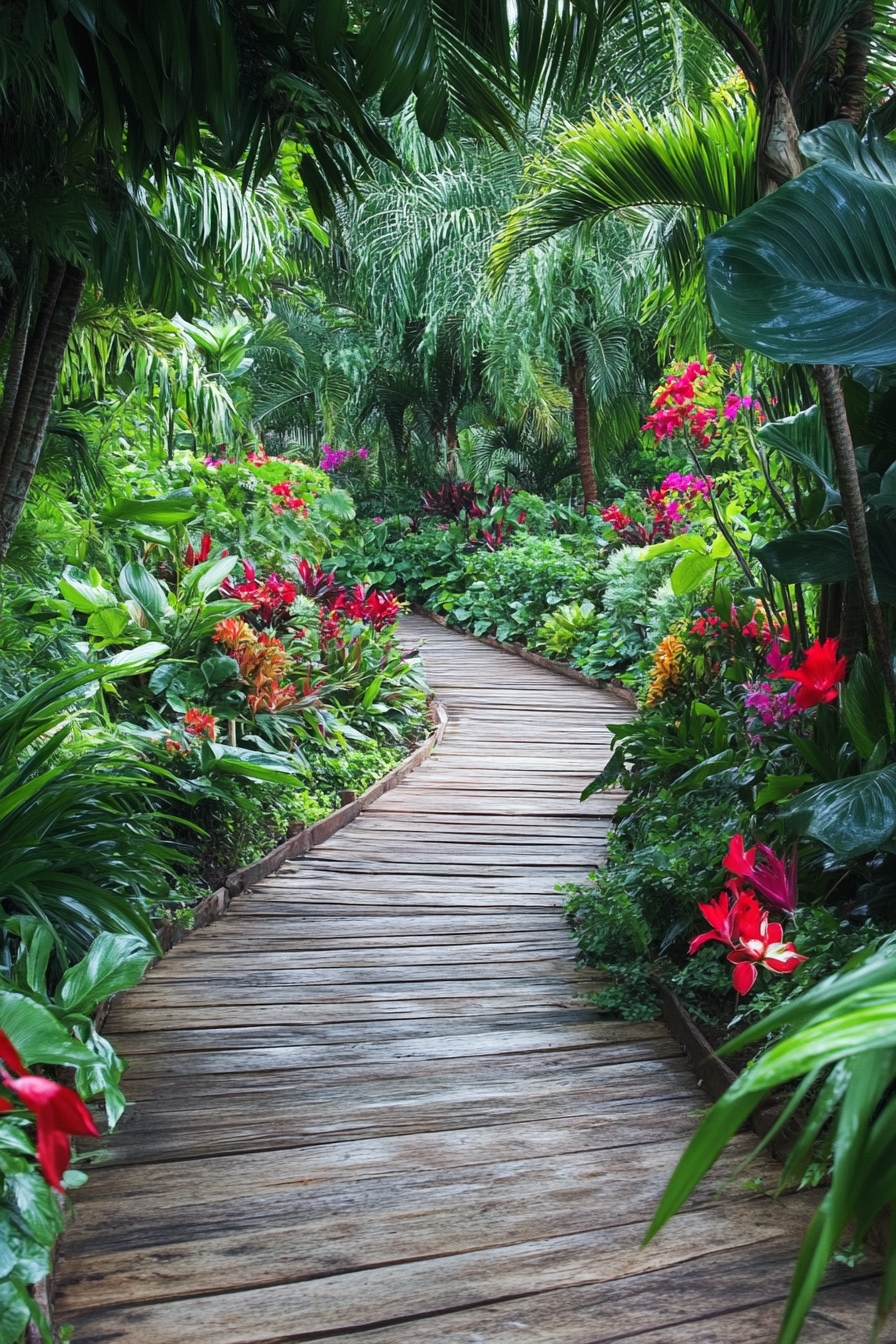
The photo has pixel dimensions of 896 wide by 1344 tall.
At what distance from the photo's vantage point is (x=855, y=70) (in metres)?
2.70

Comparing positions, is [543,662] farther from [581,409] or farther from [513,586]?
[581,409]

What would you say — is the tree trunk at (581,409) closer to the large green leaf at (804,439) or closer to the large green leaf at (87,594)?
the large green leaf at (87,594)

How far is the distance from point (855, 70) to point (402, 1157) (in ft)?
9.20

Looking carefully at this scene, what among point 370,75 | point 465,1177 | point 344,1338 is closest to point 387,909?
point 465,1177

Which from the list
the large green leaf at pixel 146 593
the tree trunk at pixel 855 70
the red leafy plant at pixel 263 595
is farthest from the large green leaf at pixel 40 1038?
the red leafy plant at pixel 263 595

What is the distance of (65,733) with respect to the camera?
104 inches

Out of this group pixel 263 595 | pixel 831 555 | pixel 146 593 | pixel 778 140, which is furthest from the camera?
pixel 263 595

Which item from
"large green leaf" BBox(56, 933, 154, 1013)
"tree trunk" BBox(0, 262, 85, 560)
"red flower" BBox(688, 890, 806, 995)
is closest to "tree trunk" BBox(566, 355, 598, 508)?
"tree trunk" BBox(0, 262, 85, 560)

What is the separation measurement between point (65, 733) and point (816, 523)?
2.18m

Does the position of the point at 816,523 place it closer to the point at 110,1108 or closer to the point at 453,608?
the point at 110,1108

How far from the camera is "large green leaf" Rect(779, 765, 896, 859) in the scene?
1.97 metres

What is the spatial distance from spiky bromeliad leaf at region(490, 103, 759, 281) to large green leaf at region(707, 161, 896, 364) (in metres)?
1.44

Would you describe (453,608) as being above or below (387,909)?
above

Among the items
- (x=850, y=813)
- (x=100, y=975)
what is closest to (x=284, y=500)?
(x=100, y=975)
